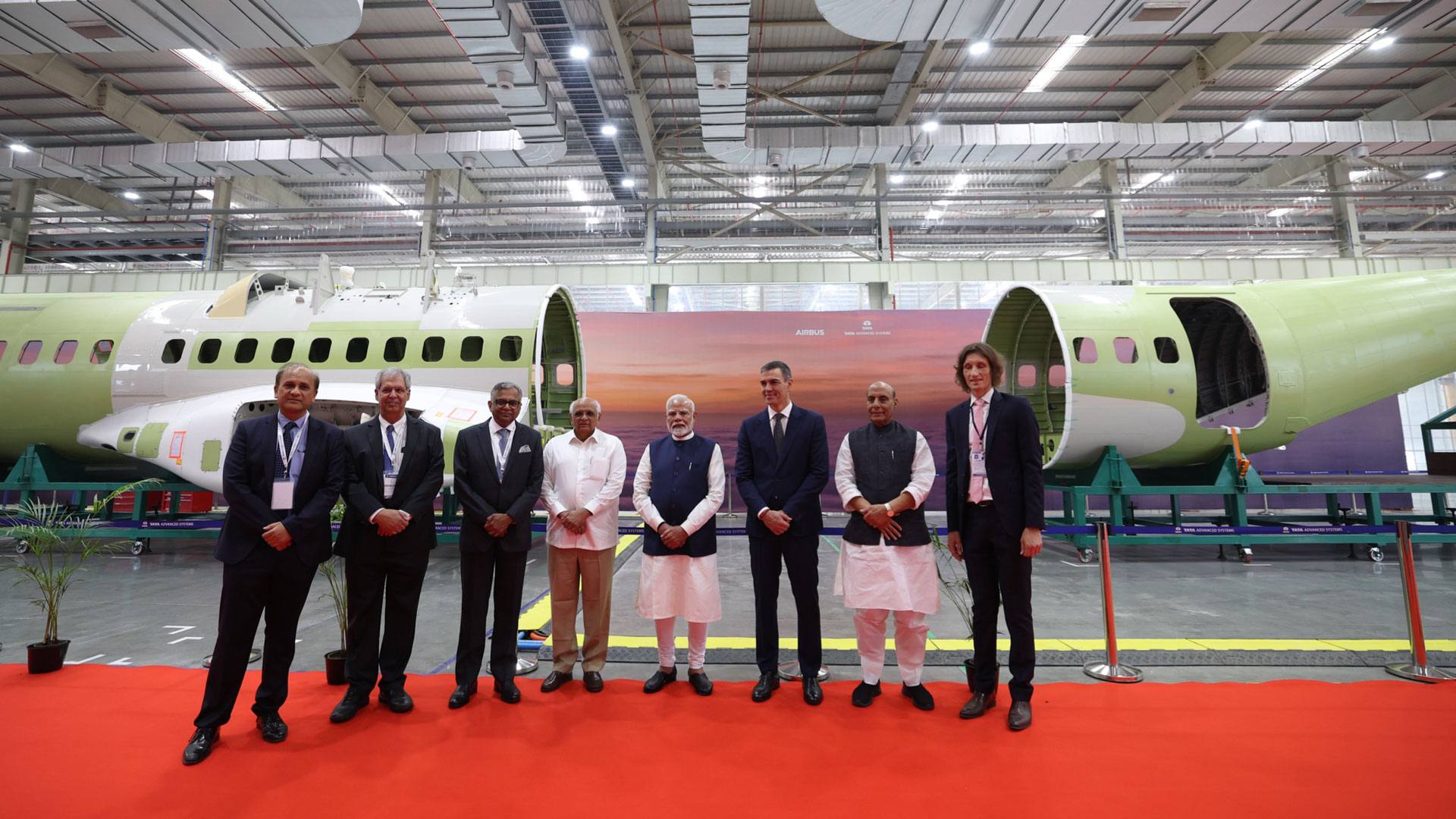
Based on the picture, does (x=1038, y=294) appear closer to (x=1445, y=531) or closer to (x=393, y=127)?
(x=1445, y=531)

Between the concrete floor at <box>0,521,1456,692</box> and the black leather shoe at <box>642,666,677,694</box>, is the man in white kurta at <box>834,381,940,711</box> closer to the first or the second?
the concrete floor at <box>0,521,1456,692</box>

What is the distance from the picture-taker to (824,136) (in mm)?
13750

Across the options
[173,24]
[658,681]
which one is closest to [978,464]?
[658,681]

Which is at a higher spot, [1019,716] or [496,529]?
[496,529]

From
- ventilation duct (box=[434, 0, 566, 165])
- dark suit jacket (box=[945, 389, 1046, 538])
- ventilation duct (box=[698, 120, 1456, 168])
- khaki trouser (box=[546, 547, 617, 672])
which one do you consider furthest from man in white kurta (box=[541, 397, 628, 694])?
ventilation duct (box=[698, 120, 1456, 168])

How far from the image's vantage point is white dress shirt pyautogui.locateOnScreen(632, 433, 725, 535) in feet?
13.4

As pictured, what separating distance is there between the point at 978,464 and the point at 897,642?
4.12ft

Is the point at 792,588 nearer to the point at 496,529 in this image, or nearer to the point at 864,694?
the point at 864,694

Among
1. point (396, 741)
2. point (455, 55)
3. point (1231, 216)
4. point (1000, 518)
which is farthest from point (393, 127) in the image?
point (1231, 216)

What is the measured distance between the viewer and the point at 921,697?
369cm

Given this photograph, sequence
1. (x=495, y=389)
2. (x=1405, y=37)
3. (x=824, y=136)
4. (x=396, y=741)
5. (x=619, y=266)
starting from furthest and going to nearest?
(x=619, y=266) → (x=824, y=136) → (x=1405, y=37) → (x=495, y=389) → (x=396, y=741)

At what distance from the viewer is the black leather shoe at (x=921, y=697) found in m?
3.66

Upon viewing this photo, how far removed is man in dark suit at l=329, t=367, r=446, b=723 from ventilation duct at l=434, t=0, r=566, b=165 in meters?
7.69

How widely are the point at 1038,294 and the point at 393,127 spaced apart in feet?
47.8
